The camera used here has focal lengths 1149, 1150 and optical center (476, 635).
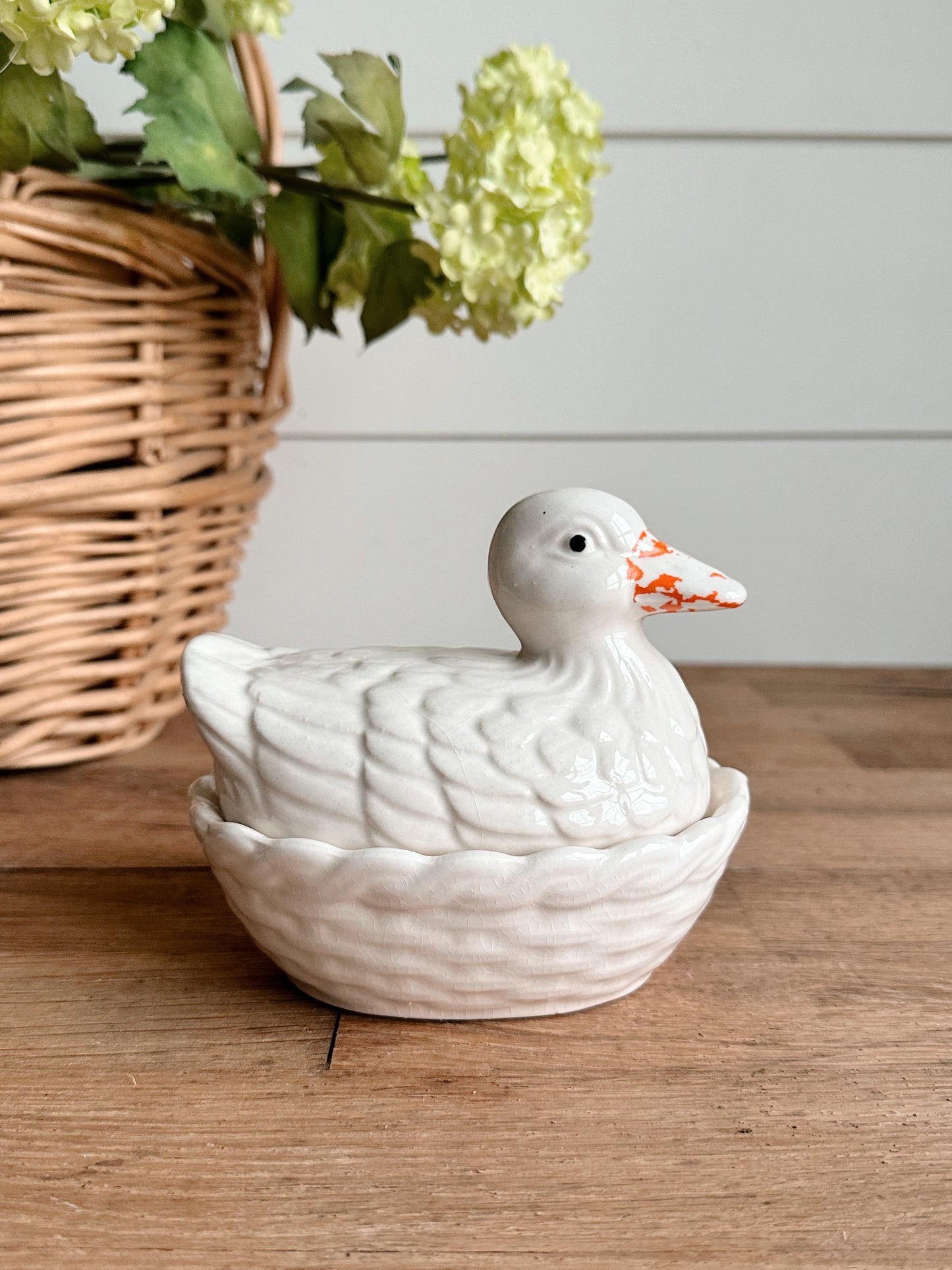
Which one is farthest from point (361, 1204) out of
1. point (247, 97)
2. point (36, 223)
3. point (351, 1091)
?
point (247, 97)

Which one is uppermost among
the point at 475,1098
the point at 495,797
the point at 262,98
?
the point at 262,98

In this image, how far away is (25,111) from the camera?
1.97ft

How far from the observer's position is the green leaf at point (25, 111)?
597mm

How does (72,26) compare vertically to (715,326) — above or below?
above

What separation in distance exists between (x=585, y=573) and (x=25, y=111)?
393mm

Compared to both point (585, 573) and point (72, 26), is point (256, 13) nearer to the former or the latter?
point (72, 26)

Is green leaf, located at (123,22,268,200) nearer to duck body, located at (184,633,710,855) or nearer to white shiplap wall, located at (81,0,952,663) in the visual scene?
duck body, located at (184,633,710,855)

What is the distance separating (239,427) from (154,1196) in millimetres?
539

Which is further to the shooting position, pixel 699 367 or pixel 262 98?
pixel 699 367

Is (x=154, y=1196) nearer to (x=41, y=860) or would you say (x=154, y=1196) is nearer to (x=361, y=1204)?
(x=361, y=1204)

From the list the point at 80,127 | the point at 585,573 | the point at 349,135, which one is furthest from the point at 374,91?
the point at 585,573

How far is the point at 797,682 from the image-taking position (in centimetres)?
110

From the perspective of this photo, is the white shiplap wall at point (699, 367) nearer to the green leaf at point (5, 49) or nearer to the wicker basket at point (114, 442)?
the wicker basket at point (114, 442)

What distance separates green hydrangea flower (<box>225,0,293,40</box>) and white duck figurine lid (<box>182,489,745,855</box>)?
38 centimetres
